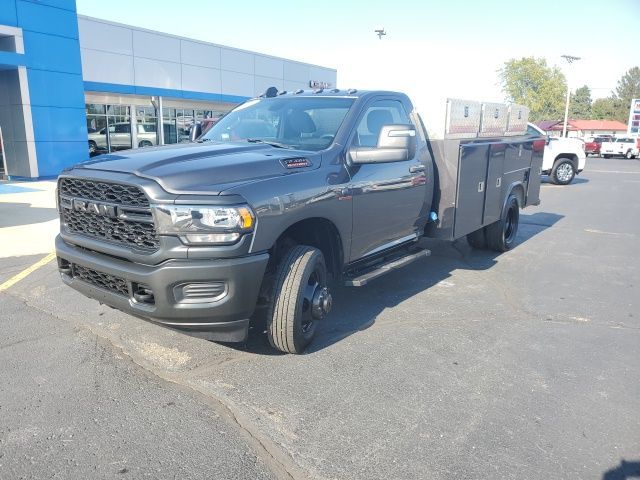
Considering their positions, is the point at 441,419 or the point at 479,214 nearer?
the point at 441,419

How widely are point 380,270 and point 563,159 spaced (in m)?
→ 15.2

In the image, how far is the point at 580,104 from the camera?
11756cm

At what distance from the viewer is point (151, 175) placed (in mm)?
3221

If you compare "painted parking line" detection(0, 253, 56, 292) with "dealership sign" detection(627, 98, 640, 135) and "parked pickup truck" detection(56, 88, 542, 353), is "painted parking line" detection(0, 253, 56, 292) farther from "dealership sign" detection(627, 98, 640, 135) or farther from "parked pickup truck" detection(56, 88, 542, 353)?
"dealership sign" detection(627, 98, 640, 135)

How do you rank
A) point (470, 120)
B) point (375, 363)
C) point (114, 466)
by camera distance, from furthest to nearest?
point (470, 120)
point (375, 363)
point (114, 466)

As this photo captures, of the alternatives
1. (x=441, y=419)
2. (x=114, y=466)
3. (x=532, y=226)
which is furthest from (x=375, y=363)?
(x=532, y=226)

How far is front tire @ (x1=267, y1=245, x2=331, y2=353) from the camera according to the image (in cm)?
359

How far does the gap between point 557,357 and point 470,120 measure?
3.02m

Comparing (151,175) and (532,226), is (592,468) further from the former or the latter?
(532,226)

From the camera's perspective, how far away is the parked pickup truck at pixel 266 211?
124 inches

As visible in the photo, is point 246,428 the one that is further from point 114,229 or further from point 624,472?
point 624,472

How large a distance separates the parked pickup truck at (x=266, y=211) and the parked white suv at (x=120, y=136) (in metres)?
17.9

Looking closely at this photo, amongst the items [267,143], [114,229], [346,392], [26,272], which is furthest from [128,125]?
[346,392]

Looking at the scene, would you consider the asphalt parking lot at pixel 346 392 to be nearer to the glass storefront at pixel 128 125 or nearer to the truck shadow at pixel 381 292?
the truck shadow at pixel 381 292
